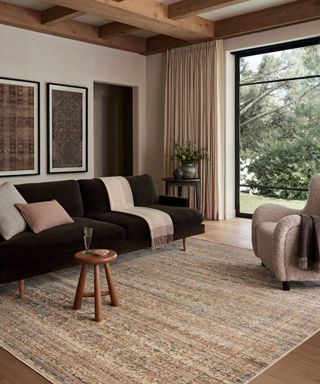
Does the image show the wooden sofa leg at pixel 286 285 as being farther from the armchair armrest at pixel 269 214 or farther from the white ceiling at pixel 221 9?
the white ceiling at pixel 221 9

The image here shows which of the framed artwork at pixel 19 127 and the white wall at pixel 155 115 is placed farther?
the white wall at pixel 155 115

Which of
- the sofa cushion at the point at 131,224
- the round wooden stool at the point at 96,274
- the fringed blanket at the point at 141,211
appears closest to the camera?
the round wooden stool at the point at 96,274

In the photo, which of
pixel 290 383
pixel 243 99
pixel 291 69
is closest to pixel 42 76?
pixel 243 99

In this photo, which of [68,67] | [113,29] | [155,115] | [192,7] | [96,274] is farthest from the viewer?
[155,115]

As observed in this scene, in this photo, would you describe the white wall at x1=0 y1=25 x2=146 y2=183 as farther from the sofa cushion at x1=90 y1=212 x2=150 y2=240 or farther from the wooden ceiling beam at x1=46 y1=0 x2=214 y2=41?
the sofa cushion at x1=90 y1=212 x2=150 y2=240

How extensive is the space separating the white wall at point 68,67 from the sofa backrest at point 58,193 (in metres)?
1.83

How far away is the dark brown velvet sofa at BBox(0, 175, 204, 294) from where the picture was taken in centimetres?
327

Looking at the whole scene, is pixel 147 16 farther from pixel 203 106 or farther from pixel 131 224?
pixel 131 224

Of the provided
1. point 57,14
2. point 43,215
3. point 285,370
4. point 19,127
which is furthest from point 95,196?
point 285,370

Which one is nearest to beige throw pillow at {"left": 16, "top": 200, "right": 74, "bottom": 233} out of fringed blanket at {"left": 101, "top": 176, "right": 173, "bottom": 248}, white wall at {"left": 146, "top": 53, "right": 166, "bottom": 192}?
fringed blanket at {"left": 101, "top": 176, "right": 173, "bottom": 248}

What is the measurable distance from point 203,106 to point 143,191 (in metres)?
2.27

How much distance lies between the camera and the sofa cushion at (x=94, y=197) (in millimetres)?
4613

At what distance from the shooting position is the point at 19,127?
601 cm

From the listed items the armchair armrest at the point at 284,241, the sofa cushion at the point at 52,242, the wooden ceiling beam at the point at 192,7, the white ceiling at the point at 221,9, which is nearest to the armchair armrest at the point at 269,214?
the armchair armrest at the point at 284,241
